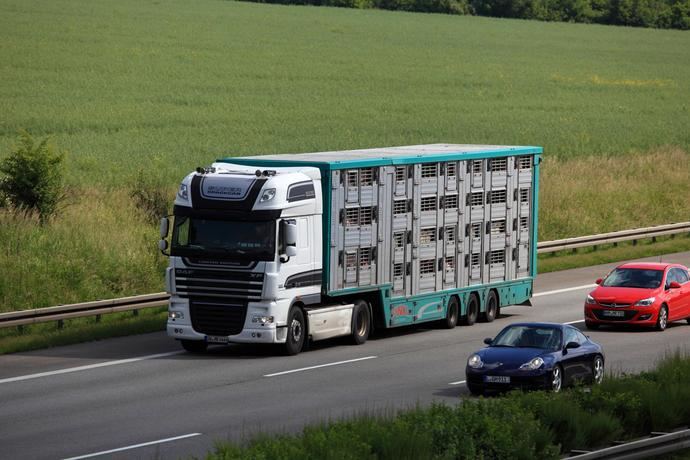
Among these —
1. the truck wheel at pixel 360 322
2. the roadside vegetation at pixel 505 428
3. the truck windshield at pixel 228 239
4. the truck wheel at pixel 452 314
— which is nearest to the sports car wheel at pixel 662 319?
the truck wheel at pixel 452 314

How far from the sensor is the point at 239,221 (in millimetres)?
27469

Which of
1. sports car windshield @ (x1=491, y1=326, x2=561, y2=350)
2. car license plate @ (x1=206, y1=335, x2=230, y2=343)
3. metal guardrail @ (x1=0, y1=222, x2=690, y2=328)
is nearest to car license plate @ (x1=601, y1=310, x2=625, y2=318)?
sports car windshield @ (x1=491, y1=326, x2=561, y2=350)

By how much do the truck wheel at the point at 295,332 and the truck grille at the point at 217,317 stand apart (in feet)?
3.15

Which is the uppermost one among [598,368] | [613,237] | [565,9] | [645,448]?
[565,9]

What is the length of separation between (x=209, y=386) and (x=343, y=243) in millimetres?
5445

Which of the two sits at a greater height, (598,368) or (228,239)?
(228,239)

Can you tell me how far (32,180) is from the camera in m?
38.4

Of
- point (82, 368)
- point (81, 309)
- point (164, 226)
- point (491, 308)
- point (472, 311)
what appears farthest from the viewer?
point (491, 308)

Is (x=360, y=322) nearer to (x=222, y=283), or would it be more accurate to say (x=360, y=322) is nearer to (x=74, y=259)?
(x=222, y=283)

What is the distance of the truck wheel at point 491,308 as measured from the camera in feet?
109

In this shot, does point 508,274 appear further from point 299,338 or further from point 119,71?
point 119,71

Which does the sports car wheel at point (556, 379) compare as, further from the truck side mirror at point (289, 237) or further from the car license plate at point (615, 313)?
the car license plate at point (615, 313)

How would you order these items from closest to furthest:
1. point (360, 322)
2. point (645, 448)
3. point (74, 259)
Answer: point (645, 448) → point (360, 322) → point (74, 259)

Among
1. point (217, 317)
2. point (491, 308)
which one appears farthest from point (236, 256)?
point (491, 308)
